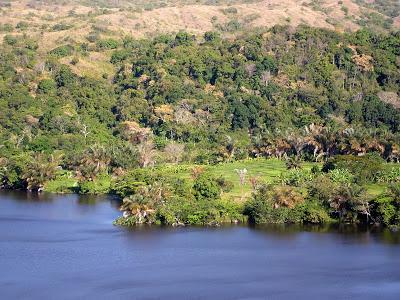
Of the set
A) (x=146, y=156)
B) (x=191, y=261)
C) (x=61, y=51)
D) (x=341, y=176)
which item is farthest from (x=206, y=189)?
(x=61, y=51)

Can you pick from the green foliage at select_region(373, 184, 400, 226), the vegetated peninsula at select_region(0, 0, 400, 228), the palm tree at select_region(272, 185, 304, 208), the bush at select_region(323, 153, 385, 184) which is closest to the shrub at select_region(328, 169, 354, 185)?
the vegetated peninsula at select_region(0, 0, 400, 228)

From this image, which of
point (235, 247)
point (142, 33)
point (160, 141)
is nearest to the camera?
point (235, 247)

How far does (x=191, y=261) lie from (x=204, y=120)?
73.0 meters

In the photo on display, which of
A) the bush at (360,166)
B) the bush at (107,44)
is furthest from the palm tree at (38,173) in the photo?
the bush at (107,44)

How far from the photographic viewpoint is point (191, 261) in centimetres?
6341

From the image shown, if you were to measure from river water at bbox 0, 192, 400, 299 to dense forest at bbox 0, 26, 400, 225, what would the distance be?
5.29 meters

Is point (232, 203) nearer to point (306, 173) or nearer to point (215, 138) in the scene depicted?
point (306, 173)

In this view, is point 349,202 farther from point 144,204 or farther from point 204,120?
point 204,120

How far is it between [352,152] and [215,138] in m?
29.2

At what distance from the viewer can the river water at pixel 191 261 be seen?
2185 inches

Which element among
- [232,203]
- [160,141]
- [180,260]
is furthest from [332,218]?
[160,141]

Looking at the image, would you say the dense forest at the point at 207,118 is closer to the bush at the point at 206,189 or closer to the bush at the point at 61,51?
the bush at the point at 206,189

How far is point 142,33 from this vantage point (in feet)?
604

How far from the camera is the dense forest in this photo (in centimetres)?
7944
